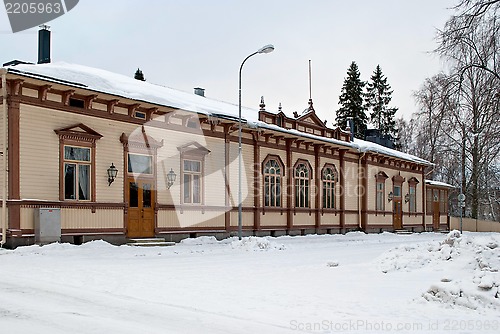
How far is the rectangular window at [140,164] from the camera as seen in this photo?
2188cm

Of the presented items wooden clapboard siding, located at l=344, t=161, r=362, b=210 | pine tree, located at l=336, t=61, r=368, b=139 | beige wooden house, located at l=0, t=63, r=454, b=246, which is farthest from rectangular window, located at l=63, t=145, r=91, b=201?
pine tree, located at l=336, t=61, r=368, b=139

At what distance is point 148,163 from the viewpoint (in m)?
22.6

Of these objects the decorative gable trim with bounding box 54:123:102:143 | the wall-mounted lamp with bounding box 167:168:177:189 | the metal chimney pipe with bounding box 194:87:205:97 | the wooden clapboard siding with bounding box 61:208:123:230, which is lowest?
the wooden clapboard siding with bounding box 61:208:123:230

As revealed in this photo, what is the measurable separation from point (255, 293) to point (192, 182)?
1417 centimetres

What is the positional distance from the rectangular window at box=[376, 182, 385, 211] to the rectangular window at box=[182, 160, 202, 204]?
17195 millimetres

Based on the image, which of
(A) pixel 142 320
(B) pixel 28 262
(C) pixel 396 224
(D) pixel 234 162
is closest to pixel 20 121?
(B) pixel 28 262

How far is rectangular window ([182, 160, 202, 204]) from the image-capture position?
79.4 ft

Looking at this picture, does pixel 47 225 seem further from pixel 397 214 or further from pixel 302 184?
pixel 397 214

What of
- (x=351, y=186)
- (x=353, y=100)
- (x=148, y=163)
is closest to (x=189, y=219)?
(x=148, y=163)

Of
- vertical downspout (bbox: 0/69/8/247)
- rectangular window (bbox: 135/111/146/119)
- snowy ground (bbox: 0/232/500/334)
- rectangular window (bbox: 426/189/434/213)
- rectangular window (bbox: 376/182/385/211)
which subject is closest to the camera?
snowy ground (bbox: 0/232/500/334)

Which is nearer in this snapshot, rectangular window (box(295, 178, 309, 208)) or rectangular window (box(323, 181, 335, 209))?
rectangular window (box(295, 178, 309, 208))

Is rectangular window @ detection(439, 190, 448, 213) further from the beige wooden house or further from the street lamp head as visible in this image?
the street lamp head

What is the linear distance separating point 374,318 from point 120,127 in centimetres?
1487

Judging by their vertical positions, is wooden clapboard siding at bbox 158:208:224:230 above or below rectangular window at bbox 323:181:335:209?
below
